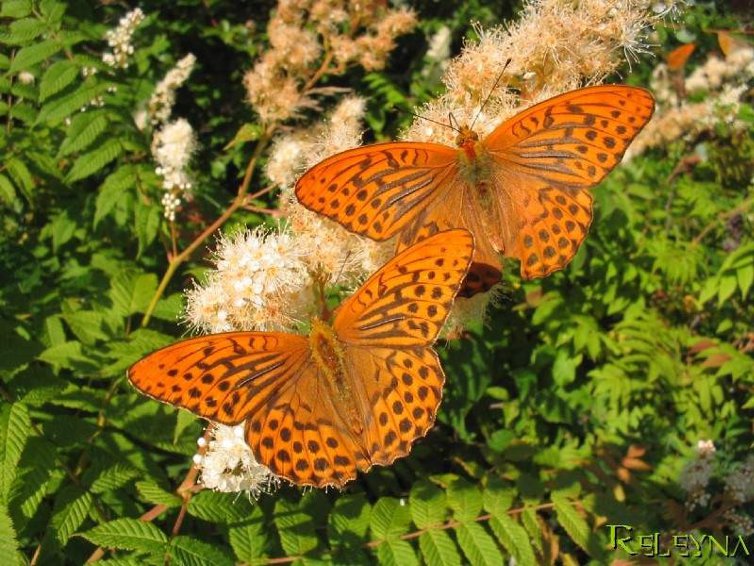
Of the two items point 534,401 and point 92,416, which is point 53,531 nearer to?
point 92,416

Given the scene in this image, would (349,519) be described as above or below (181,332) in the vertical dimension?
below

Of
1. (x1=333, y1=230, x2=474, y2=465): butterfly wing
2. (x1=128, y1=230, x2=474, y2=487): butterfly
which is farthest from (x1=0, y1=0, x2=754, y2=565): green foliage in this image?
(x1=333, y1=230, x2=474, y2=465): butterfly wing

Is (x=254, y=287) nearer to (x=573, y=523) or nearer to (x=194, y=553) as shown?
(x=194, y=553)

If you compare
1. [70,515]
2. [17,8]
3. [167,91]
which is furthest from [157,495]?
[167,91]

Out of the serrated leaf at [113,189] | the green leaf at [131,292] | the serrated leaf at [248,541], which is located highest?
the serrated leaf at [113,189]

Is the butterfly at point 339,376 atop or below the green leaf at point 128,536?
atop

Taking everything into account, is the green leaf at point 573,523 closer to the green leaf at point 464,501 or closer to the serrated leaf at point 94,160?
the green leaf at point 464,501

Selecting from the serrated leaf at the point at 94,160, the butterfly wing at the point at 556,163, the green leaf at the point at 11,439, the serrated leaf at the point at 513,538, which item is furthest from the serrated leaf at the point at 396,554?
the serrated leaf at the point at 94,160

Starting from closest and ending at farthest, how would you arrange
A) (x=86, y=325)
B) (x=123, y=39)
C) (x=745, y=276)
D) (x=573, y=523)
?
(x=573, y=523)
(x=86, y=325)
(x=745, y=276)
(x=123, y=39)
